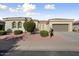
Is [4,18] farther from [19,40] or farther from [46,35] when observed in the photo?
[46,35]

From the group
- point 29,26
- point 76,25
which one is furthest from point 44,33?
point 76,25

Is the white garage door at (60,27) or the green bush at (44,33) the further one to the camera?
the white garage door at (60,27)

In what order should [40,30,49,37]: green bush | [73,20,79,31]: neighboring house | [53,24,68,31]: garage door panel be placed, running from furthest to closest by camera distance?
[53,24,68,31]: garage door panel → [73,20,79,31]: neighboring house → [40,30,49,37]: green bush

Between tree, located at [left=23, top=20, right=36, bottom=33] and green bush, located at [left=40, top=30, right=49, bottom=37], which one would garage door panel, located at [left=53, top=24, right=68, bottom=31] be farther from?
green bush, located at [left=40, top=30, right=49, bottom=37]

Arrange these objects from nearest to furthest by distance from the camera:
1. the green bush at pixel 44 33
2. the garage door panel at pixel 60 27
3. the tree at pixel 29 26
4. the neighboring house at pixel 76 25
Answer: the green bush at pixel 44 33
the tree at pixel 29 26
the neighboring house at pixel 76 25
the garage door panel at pixel 60 27

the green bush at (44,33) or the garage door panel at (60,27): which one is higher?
the garage door panel at (60,27)

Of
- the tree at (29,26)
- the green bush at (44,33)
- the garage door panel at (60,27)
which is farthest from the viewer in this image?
the garage door panel at (60,27)

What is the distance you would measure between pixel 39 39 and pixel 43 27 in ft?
3.16

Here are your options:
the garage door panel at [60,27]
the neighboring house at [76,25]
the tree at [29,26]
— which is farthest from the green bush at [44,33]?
the neighboring house at [76,25]

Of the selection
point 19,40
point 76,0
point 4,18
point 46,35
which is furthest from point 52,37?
point 76,0

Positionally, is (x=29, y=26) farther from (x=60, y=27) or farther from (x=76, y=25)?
(x=76, y=25)

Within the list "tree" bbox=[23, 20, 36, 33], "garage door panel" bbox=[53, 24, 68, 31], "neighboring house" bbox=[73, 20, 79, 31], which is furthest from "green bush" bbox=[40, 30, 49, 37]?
"neighboring house" bbox=[73, 20, 79, 31]

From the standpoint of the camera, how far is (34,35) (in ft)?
54.3

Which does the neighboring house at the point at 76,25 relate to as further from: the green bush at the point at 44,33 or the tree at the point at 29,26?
the tree at the point at 29,26
